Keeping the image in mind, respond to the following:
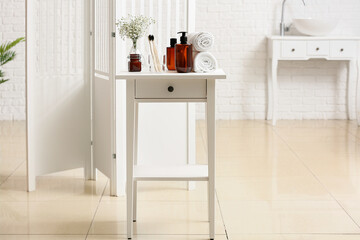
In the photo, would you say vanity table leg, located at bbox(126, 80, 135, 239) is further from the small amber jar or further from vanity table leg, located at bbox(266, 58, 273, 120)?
vanity table leg, located at bbox(266, 58, 273, 120)

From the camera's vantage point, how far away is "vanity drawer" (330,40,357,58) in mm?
7027

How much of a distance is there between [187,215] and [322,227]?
30.6 inches

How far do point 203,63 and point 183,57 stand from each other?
0.40 ft

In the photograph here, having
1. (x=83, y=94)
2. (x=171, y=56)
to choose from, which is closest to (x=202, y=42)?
(x=171, y=56)

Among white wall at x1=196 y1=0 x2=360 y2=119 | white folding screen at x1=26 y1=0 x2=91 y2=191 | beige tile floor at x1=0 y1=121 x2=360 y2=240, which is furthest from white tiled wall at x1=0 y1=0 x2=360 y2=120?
white folding screen at x1=26 y1=0 x2=91 y2=191

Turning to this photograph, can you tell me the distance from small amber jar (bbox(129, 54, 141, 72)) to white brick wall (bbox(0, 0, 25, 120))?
13.5 feet

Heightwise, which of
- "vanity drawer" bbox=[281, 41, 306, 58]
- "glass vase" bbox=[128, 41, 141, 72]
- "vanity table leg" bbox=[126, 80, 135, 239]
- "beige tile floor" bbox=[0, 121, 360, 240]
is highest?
"vanity drawer" bbox=[281, 41, 306, 58]

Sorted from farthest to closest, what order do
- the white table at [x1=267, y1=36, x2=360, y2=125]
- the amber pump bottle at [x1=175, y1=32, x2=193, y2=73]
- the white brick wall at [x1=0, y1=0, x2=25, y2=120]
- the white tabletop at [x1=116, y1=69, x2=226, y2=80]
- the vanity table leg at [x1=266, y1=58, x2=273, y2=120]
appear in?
the vanity table leg at [x1=266, y1=58, x2=273, y2=120] → the white brick wall at [x1=0, y1=0, x2=25, y2=120] → the white table at [x1=267, y1=36, x2=360, y2=125] → the amber pump bottle at [x1=175, y1=32, x2=193, y2=73] → the white tabletop at [x1=116, y1=69, x2=226, y2=80]

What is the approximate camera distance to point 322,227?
350cm

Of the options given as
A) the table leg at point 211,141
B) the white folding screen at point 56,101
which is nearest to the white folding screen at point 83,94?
the white folding screen at point 56,101

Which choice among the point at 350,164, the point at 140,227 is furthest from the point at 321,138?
the point at 140,227

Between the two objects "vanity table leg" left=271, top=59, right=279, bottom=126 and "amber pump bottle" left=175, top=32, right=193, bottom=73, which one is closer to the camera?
"amber pump bottle" left=175, top=32, right=193, bottom=73

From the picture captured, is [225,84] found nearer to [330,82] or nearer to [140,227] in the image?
[330,82]

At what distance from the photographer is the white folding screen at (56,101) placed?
4.35 metres
